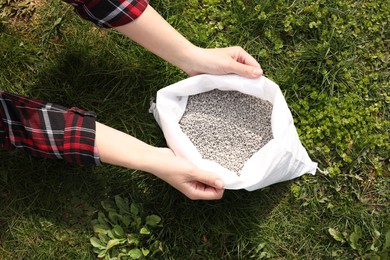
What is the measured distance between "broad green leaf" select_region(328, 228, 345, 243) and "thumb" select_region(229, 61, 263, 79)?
0.73m

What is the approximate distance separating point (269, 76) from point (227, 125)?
0.32m

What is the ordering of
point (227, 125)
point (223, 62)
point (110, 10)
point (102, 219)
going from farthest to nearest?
point (102, 219), point (227, 125), point (223, 62), point (110, 10)

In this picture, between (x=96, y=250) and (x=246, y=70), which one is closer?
(x=246, y=70)

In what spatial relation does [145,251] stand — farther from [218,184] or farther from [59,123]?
[59,123]

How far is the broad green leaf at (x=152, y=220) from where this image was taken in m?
1.76

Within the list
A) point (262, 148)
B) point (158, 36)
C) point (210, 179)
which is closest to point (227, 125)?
point (262, 148)

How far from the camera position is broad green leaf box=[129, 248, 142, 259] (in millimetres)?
1737

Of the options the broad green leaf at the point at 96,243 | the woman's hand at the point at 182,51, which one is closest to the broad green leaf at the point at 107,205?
the broad green leaf at the point at 96,243

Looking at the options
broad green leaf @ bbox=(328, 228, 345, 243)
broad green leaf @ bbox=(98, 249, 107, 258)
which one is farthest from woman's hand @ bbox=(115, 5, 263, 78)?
broad green leaf @ bbox=(98, 249, 107, 258)

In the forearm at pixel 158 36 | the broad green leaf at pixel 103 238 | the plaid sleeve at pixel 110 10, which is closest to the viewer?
the plaid sleeve at pixel 110 10

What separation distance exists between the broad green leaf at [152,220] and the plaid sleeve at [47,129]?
1.30 feet

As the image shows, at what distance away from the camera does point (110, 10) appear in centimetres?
147

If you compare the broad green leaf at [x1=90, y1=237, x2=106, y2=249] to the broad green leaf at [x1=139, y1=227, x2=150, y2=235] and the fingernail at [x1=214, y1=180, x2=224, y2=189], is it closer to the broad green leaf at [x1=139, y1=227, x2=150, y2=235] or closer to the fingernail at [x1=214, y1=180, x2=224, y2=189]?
the broad green leaf at [x1=139, y1=227, x2=150, y2=235]

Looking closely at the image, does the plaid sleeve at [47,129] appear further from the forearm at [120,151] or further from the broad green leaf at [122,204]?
the broad green leaf at [122,204]
